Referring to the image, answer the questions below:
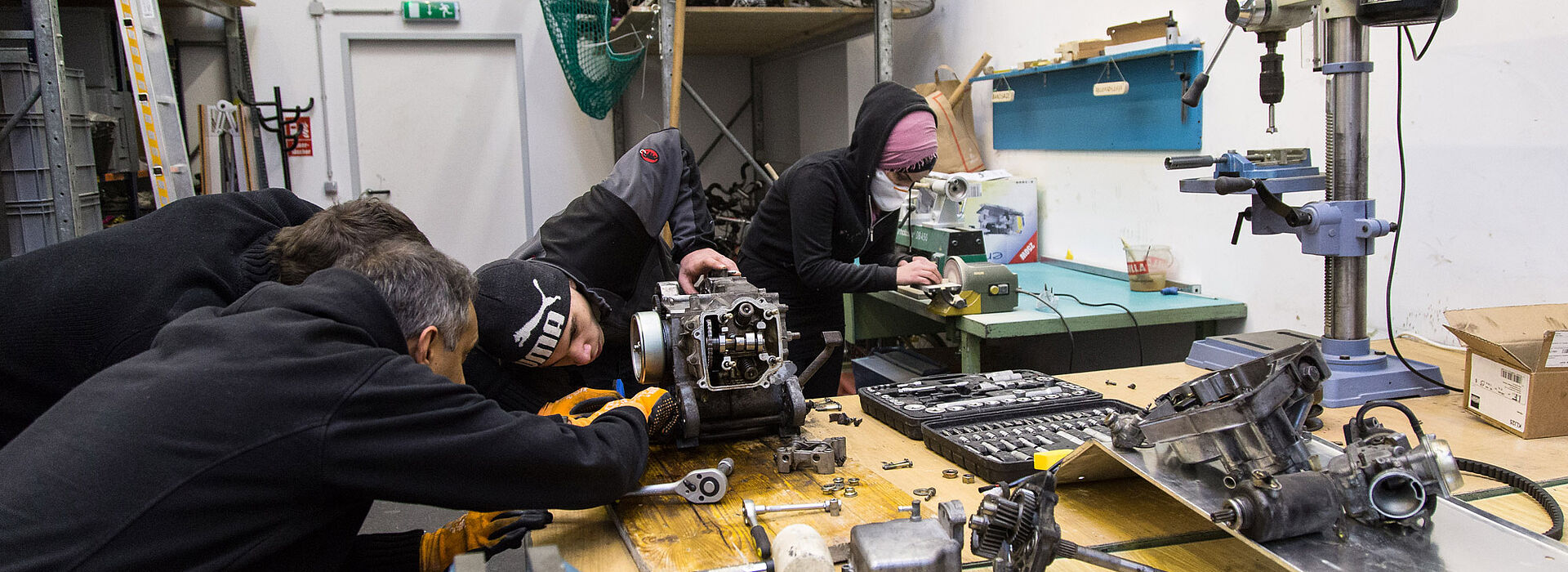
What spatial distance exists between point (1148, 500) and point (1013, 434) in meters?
0.24

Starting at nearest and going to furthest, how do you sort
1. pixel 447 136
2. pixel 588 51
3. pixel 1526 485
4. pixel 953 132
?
pixel 1526 485
pixel 953 132
pixel 588 51
pixel 447 136

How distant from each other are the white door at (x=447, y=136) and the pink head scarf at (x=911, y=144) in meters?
3.67

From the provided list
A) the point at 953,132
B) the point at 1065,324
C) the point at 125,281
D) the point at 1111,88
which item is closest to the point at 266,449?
the point at 125,281

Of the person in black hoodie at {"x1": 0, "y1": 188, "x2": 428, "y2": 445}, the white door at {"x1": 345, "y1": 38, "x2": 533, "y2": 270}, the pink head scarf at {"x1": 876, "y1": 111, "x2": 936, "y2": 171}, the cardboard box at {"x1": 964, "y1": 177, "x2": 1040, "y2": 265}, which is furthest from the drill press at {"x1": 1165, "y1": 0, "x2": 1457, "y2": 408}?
the white door at {"x1": 345, "y1": 38, "x2": 533, "y2": 270}

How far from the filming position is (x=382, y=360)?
99cm

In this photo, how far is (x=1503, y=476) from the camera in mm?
1252

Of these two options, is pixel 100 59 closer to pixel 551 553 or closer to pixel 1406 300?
pixel 551 553

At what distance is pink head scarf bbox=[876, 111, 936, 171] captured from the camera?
242 cm

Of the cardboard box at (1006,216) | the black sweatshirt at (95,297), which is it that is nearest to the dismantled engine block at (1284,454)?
the black sweatshirt at (95,297)

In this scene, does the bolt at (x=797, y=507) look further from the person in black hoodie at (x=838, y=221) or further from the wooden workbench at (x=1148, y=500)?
the person in black hoodie at (x=838, y=221)

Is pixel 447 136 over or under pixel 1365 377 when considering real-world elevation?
over

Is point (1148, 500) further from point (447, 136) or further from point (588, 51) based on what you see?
point (447, 136)

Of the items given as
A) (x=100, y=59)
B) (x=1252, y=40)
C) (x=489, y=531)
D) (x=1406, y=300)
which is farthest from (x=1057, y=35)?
(x=100, y=59)

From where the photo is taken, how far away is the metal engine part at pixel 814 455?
1.36 meters
